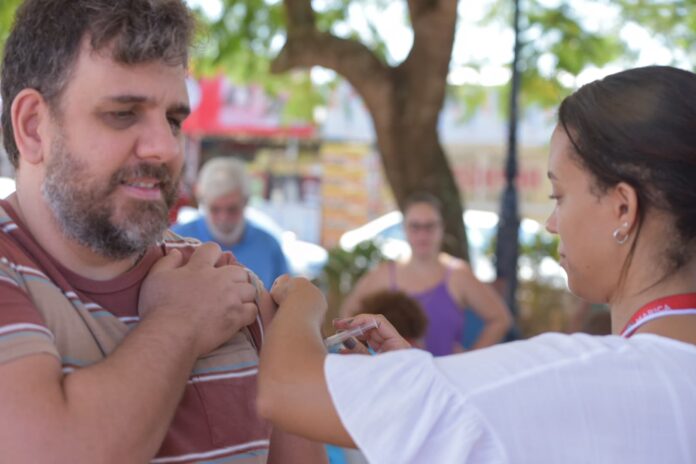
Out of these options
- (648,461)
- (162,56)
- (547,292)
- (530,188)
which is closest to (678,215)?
(648,461)

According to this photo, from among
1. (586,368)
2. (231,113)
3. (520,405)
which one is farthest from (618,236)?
(231,113)

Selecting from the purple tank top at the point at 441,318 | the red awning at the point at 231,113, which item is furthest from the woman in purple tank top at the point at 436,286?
the red awning at the point at 231,113

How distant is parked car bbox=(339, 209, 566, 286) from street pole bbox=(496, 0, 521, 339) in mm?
403

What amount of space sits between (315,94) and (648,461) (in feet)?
30.4

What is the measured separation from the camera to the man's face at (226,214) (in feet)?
17.9

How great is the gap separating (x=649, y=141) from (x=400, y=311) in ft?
9.87

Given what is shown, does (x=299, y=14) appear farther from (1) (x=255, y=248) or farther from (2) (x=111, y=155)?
(2) (x=111, y=155)

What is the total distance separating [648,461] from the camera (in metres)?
1.44

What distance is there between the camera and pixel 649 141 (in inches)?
63.6

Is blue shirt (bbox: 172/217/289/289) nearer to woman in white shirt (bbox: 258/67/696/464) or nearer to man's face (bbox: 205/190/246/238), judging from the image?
man's face (bbox: 205/190/246/238)

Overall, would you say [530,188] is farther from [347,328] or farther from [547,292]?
[347,328]

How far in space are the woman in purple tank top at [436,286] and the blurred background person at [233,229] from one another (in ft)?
1.87

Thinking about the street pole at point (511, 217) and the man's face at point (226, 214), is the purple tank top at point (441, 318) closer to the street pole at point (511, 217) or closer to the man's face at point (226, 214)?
the man's face at point (226, 214)

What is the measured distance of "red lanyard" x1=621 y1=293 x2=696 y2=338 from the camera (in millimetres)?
1647
